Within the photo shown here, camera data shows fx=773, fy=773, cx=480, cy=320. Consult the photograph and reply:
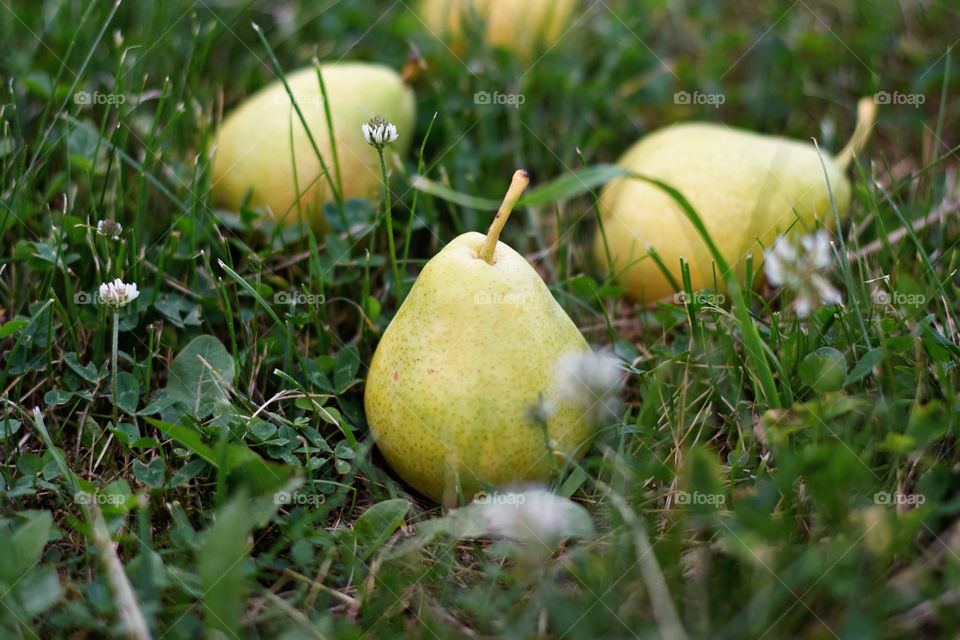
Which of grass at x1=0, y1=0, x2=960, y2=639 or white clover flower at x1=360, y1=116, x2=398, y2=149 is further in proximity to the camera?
white clover flower at x1=360, y1=116, x2=398, y2=149

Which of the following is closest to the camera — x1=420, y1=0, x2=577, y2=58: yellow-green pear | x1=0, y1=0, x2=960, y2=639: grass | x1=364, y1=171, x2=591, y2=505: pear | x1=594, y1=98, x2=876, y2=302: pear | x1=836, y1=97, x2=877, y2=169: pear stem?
x1=0, y1=0, x2=960, y2=639: grass

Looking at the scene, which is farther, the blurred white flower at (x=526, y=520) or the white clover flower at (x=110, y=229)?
the white clover flower at (x=110, y=229)

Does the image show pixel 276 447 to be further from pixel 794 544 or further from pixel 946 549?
pixel 946 549

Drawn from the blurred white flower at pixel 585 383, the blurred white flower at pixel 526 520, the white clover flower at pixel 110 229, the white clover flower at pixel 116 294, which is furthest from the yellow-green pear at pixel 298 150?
the blurred white flower at pixel 526 520

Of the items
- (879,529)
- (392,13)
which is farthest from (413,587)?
(392,13)

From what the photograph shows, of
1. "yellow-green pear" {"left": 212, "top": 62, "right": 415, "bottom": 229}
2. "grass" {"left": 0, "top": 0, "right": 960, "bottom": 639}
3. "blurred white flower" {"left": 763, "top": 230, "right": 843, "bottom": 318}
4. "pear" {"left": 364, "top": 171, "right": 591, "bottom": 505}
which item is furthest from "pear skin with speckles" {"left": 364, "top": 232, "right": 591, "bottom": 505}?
"yellow-green pear" {"left": 212, "top": 62, "right": 415, "bottom": 229}

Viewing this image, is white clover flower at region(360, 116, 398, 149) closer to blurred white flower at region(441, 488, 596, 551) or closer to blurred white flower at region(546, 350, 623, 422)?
blurred white flower at region(546, 350, 623, 422)

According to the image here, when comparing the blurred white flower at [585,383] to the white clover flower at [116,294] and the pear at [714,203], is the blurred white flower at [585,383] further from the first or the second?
the white clover flower at [116,294]
